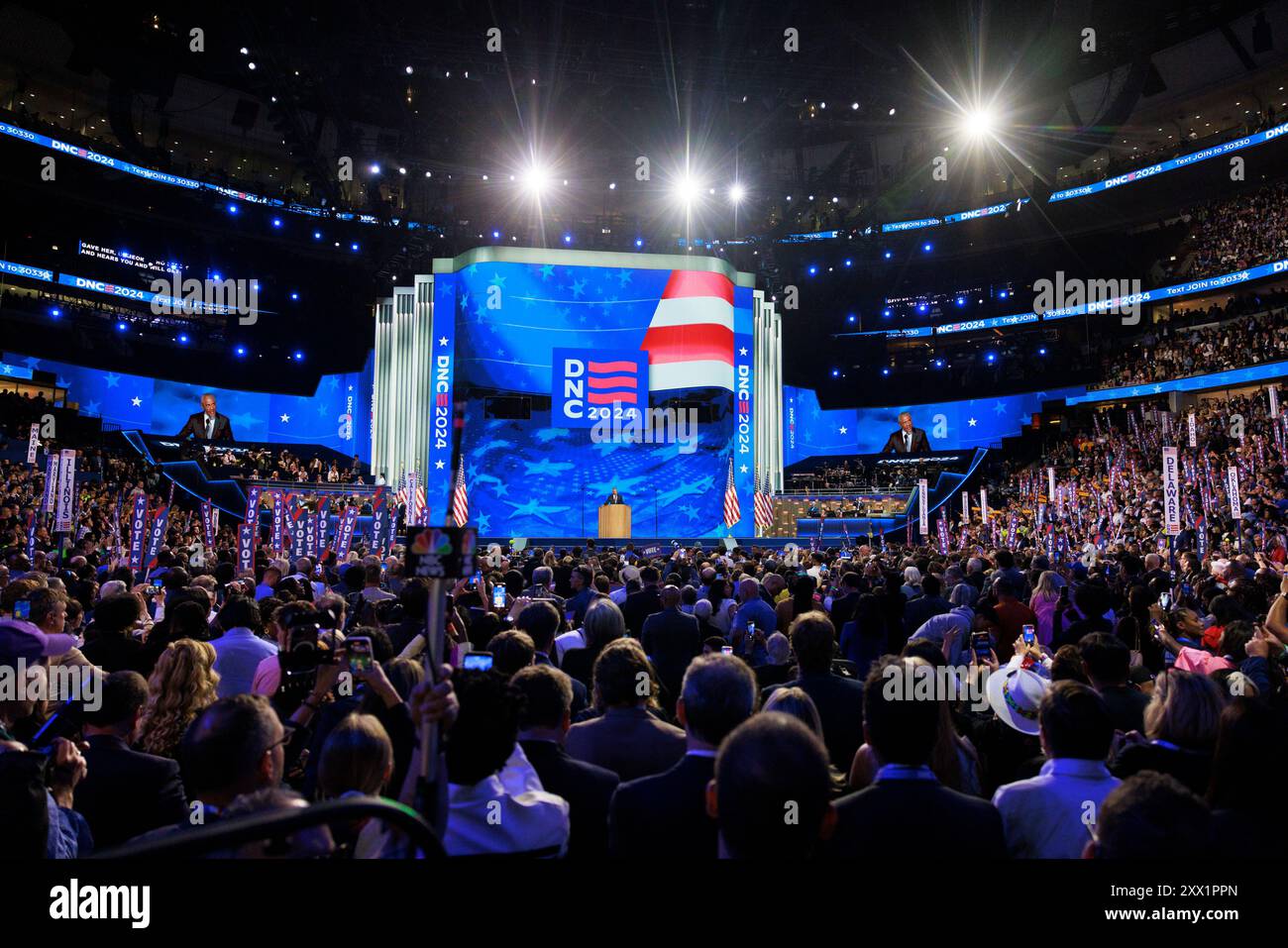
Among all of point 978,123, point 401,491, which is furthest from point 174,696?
point 978,123

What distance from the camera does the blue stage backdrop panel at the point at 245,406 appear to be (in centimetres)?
3409

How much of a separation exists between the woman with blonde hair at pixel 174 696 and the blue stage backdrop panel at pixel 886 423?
3727 centimetres

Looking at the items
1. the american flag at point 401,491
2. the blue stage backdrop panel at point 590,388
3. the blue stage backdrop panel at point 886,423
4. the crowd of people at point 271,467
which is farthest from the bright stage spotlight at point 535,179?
the blue stage backdrop panel at point 886,423

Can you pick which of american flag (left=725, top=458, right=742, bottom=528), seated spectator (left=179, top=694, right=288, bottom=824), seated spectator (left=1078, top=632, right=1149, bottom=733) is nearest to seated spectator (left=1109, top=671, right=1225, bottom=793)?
seated spectator (left=1078, top=632, right=1149, bottom=733)

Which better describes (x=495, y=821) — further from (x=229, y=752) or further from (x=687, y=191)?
(x=687, y=191)

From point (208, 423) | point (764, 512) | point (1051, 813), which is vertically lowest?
point (1051, 813)

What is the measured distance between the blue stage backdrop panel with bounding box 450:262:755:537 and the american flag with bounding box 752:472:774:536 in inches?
27.5

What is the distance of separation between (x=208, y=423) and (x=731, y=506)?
23.3m

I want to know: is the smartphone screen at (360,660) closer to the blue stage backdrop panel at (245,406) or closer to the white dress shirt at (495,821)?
the white dress shirt at (495,821)

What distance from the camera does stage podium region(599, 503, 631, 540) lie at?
101 ft

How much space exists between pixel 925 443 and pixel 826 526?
14.0 meters

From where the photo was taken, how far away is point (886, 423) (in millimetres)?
43094

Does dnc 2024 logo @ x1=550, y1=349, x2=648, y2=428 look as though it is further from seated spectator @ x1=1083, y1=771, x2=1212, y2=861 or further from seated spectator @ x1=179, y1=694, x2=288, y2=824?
seated spectator @ x1=1083, y1=771, x2=1212, y2=861

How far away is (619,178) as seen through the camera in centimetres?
3941
